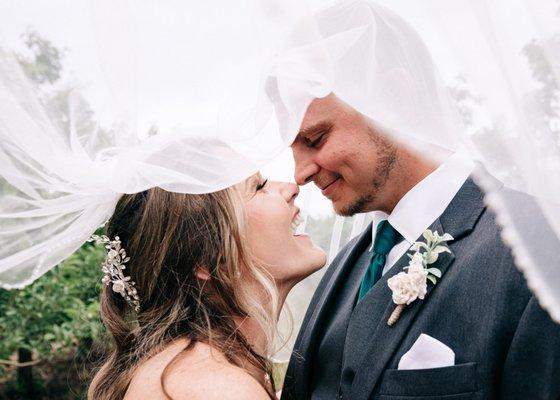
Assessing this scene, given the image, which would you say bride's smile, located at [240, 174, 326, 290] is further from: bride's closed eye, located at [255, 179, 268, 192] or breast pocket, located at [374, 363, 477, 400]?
breast pocket, located at [374, 363, 477, 400]

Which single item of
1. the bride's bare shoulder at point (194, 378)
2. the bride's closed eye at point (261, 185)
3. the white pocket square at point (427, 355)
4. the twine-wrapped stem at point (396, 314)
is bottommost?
the white pocket square at point (427, 355)

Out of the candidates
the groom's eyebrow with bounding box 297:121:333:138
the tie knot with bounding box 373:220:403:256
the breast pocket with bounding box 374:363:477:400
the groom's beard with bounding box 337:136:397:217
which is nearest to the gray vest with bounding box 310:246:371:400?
the tie knot with bounding box 373:220:403:256

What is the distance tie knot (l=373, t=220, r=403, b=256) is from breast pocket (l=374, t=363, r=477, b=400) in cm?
57

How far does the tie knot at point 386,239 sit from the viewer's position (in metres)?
2.45

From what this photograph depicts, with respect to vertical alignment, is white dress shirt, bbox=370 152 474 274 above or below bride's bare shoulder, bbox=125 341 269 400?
above

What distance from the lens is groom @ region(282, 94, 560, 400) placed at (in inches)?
71.8

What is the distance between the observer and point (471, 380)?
1849mm

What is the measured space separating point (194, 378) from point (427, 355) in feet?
2.91

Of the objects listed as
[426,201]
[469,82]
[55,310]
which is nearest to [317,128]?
[426,201]

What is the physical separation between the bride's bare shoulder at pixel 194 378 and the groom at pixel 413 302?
407mm

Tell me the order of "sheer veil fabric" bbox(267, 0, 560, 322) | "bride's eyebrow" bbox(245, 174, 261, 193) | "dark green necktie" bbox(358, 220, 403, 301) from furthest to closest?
"bride's eyebrow" bbox(245, 174, 261, 193) < "dark green necktie" bbox(358, 220, 403, 301) < "sheer veil fabric" bbox(267, 0, 560, 322)

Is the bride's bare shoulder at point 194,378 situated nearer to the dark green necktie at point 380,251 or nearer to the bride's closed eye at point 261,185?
the dark green necktie at point 380,251

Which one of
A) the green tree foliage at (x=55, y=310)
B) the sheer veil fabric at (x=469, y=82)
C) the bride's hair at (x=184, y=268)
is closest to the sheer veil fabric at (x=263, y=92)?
the sheer veil fabric at (x=469, y=82)

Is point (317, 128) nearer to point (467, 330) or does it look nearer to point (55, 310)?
point (467, 330)
